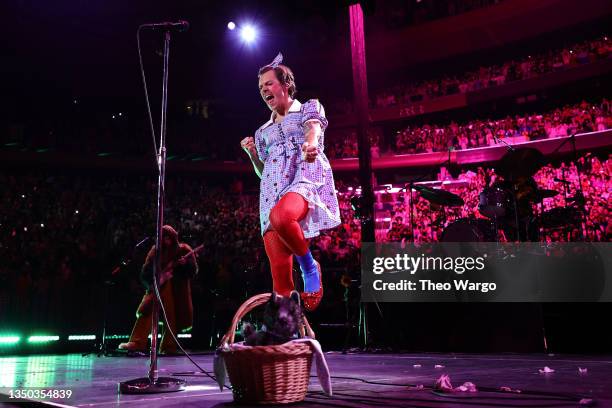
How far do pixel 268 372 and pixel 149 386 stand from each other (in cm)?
68

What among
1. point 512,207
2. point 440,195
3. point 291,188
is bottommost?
point 291,188

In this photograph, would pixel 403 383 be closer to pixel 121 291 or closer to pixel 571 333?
pixel 571 333

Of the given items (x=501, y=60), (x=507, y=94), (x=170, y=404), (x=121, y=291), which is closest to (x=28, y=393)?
(x=170, y=404)

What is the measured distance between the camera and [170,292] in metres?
5.74

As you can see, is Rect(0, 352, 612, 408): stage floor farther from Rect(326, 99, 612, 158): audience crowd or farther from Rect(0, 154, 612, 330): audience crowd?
Rect(326, 99, 612, 158): audience crowd

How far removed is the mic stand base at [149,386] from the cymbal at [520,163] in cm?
486

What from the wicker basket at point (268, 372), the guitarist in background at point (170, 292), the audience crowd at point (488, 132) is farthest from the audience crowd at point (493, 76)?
the wicker basket at point (268, 372)

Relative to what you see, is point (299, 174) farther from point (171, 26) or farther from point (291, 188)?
point (171, 26)

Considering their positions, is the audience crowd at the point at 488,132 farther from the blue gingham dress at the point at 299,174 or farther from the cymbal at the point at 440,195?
the blue gingham dress at the point at 299,174

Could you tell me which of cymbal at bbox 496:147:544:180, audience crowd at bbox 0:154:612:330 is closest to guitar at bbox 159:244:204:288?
audience crowd at bbox 0:154:612:330

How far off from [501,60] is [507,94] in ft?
8.72

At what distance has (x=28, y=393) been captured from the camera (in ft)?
7.22

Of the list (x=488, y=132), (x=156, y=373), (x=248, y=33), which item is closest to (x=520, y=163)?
(x=156, y=373)

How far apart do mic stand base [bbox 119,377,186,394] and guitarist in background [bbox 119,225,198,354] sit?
2919mm
